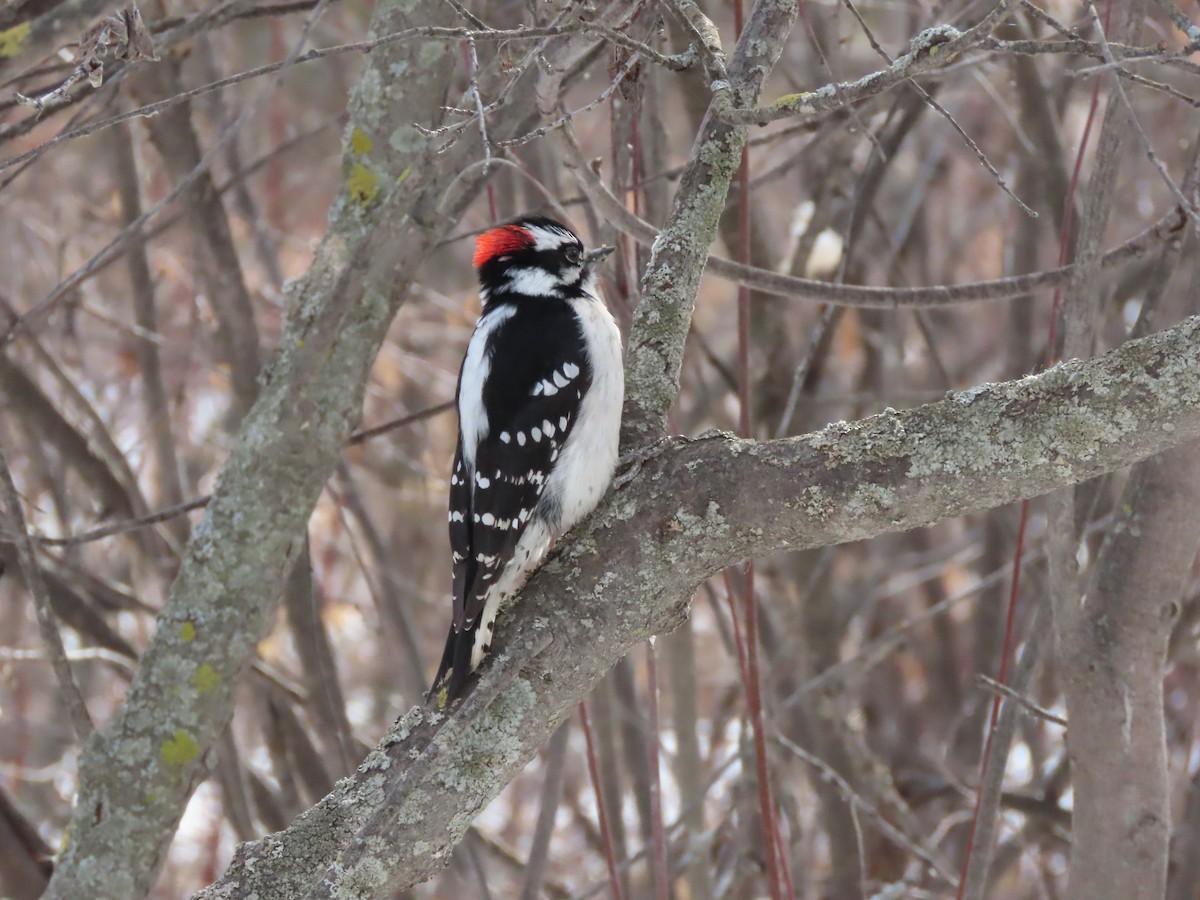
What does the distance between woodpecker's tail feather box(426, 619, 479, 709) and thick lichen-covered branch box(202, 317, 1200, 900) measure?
66 millimetres

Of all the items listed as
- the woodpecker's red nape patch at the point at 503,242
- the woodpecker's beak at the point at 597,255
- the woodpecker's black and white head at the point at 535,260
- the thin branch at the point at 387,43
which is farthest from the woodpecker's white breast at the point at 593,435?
the thin branch at the point at 387,43

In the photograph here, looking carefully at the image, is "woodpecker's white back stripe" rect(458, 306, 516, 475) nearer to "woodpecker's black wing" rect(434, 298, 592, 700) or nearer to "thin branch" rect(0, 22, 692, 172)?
"woodpecker's black wing" rect(434, 298, 592, 700)

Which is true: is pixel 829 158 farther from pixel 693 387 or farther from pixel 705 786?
pixel 705 786

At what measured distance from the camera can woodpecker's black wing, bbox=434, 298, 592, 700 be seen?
333 cm

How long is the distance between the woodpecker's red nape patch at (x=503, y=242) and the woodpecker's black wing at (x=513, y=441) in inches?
13.3

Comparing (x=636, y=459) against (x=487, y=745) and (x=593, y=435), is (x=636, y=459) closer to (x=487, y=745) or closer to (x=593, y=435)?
(x=593, y=435)

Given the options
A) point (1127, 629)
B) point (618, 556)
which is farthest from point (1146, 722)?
point (618, 556)

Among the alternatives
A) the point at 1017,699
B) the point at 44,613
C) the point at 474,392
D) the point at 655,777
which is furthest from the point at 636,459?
the point at 44,613

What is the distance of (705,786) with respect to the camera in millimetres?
4676

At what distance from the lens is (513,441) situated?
11.9 ft

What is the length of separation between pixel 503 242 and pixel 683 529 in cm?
196

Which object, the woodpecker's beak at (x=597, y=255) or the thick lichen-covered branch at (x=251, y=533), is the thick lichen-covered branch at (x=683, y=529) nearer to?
the thick lichen-covered branch at (x=251, y=533)

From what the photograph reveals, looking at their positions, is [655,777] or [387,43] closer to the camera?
[387,43]

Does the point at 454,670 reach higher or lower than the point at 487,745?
higher
